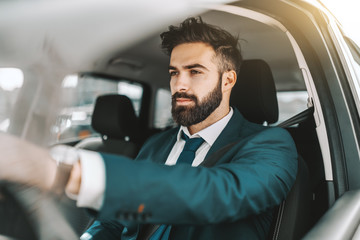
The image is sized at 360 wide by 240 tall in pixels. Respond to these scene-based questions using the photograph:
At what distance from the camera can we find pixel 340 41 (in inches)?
51.8

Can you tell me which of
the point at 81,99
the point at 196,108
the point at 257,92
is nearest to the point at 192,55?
the point at 196,108

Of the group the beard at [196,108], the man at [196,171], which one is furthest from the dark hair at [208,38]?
the beard at [196,108]

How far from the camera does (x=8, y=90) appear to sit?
1.69 ft

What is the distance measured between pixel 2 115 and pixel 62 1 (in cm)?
34

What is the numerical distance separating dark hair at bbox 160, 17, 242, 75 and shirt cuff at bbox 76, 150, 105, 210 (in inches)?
38.4

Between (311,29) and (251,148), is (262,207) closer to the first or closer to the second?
(251,148)

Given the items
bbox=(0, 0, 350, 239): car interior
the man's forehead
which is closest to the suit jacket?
bbox=(0, 0, 350, 239): car interior

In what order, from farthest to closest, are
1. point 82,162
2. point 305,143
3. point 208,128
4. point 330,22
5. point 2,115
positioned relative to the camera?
point 305,143
point 208,128
point 330,22
point 82,162
point 2,115

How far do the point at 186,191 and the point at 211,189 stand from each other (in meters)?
0.07

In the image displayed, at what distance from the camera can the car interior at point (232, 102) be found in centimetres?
114

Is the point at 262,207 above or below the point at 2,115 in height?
below

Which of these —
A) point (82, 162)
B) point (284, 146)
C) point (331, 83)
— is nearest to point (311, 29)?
point (331, 83)

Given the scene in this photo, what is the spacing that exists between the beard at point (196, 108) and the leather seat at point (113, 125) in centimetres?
104

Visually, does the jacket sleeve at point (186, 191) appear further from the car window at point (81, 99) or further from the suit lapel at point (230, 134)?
the suit lapel at point (230, 134)
